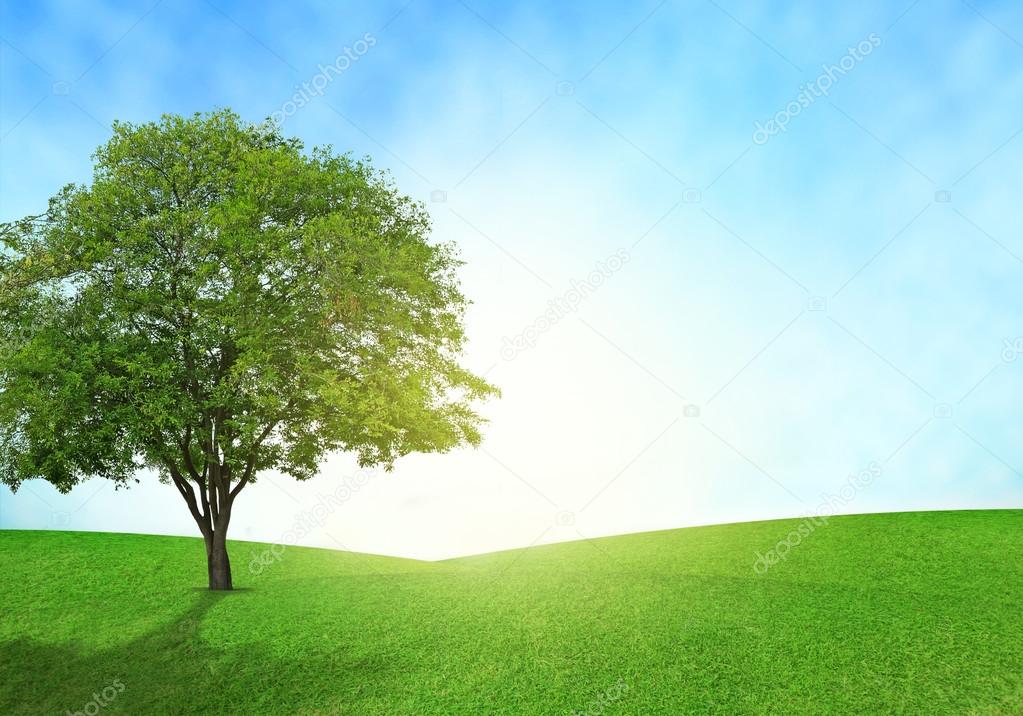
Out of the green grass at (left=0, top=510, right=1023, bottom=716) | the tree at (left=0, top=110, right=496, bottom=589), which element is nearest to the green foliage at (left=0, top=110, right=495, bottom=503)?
the tree at (left=0, top=110, right=496, bottom=589)

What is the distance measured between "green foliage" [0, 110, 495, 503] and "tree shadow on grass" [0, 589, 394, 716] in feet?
17.8

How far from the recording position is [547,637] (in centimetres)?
1820

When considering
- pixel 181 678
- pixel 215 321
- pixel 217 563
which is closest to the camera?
pixel 181 678

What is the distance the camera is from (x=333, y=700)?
1538 centimetres

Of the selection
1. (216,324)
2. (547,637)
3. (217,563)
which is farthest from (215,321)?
(547,637)

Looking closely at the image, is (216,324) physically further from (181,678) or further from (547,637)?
(547,637)

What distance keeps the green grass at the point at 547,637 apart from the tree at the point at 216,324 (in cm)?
482

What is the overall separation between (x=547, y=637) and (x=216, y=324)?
1340cm

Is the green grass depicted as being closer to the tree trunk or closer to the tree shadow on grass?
the tree shadow on grass

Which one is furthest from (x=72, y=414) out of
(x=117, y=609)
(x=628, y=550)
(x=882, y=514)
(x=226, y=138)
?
(x=882, y=514)

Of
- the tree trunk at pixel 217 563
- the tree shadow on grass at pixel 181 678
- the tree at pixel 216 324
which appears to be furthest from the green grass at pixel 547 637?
the tree at pixel 216 324

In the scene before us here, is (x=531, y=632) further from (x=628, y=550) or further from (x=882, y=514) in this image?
(x=882, y=514)

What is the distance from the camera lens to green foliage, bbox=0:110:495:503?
2064cm

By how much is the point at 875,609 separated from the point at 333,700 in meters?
15.2
